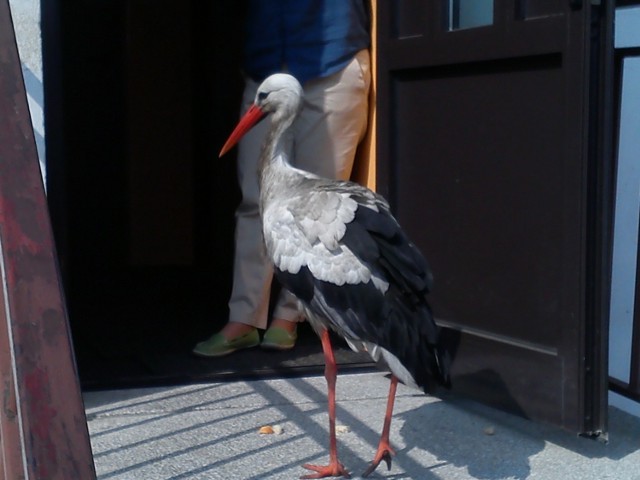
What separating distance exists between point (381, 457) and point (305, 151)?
1734 mm

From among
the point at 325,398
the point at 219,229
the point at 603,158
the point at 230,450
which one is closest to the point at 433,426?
the point at 325,398

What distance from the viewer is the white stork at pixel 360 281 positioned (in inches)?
141

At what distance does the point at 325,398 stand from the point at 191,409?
55cm

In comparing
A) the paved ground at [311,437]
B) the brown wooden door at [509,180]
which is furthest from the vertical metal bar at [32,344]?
the brown wooden door at [509,180]

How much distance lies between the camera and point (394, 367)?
3.62 metres

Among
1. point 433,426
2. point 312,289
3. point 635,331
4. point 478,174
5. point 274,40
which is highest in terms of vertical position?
point 274,40

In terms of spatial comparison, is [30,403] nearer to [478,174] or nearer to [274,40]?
[478,174]

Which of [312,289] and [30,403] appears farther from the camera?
[312,289]

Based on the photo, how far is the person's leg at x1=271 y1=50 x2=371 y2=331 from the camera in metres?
4.82

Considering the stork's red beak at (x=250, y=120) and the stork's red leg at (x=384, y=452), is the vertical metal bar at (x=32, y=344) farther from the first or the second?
the stork's red beak at (x=250, y=120)

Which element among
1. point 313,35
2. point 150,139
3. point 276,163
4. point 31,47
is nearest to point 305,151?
point 313,35

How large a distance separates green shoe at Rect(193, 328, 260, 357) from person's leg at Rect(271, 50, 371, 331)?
2.73 feet

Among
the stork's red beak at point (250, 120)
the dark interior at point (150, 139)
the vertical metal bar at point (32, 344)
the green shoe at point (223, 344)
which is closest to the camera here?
the vertical metal bar at point (32, 344)

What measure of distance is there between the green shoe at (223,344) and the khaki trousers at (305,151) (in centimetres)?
8
